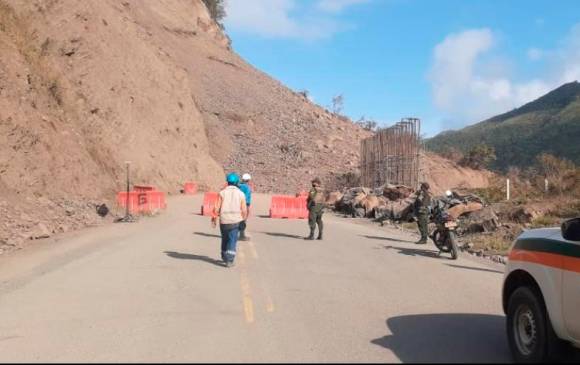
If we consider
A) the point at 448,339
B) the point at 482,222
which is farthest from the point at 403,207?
the point at 448,339

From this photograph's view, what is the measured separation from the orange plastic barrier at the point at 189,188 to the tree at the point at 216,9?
6232 centimetres

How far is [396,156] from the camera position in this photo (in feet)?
123

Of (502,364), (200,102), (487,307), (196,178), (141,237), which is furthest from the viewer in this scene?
(200,102)

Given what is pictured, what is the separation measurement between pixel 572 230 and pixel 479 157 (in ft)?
186

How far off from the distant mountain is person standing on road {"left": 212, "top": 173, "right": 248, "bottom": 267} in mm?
51942

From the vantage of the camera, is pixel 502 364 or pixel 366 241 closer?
pixel 502 364

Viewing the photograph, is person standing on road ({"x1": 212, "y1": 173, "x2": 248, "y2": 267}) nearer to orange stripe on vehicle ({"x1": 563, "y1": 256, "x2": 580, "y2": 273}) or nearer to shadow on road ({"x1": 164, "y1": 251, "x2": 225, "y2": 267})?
shadow on road ({"x1": 164, "y1": 251, "x2": 225, "y2": 267})

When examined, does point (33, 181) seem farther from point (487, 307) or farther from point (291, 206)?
point (487, 307)

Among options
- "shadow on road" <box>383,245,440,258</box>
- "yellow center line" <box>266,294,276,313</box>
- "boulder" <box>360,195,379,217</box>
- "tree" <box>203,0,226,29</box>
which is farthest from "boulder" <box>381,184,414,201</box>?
"tree" <box>203,0,226,29</box>

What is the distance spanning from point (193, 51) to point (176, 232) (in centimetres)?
5926

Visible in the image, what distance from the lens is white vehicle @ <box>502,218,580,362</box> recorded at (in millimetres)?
5215

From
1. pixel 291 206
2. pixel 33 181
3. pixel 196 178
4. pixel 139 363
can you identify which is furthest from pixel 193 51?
pixel 139 363

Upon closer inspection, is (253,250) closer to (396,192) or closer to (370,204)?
(370,204)

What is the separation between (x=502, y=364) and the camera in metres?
5.59
